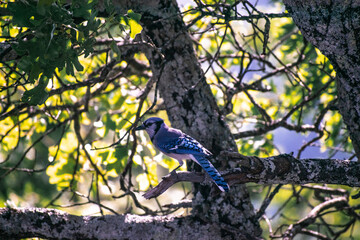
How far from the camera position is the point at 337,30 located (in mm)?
2699

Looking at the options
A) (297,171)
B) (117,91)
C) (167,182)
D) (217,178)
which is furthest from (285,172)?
(117,91)

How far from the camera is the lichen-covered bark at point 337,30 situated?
2670 millimetres

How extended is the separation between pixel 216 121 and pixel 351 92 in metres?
1.08

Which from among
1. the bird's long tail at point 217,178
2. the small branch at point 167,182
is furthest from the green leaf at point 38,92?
the bird's long tail at point 217,178

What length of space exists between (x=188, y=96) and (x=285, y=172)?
103 centimetres

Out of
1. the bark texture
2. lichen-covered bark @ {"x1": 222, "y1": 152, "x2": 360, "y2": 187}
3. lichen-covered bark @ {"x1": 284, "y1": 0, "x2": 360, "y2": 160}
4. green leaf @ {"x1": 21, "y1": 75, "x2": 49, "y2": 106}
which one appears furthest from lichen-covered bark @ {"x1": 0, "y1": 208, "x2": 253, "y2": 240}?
lichen-covered bark @ {"x1": 284, "y1": 0, "x2": 360, "y2": 160}

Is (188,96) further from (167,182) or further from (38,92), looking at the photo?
(38,92)

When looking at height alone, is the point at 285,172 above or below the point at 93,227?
above

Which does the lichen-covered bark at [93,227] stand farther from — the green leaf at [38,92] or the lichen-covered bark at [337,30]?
the lichen-covered bark at [337,30]

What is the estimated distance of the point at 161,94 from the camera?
3678 millimetres

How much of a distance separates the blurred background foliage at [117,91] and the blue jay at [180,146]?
16 centimetres

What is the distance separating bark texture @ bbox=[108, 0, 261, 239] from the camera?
3406mm

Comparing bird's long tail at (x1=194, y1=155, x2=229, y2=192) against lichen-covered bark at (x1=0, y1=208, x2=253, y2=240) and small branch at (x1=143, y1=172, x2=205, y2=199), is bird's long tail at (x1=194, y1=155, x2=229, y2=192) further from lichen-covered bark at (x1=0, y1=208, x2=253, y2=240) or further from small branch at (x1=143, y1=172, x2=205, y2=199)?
lichen-covered bark at (x1=0, y1=208, x2=253, y2=240)

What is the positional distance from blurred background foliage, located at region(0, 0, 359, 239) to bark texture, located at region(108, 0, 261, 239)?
0.53 feet
